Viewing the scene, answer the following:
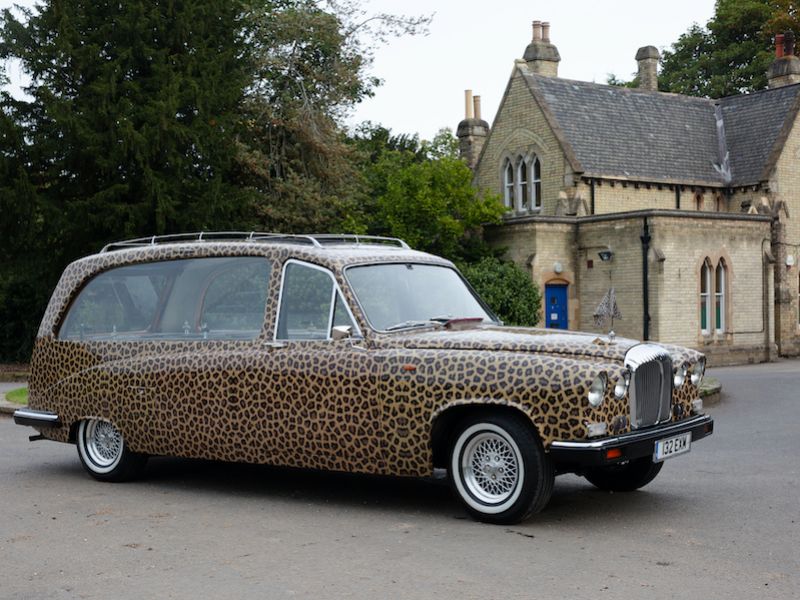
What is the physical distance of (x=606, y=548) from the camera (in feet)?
22.0

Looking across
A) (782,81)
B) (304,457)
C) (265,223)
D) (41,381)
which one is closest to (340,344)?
(304,457)

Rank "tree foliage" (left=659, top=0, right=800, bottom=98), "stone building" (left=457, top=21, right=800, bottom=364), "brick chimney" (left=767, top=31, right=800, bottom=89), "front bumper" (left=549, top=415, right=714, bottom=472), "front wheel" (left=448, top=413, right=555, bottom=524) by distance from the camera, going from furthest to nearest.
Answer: "tree foliage" (left=659, top=0, right=800, bottom=98) < "brick chimney" (left=767, top=31, right=800, bottom=89) < "stone building" (left=457, top=21, right=800, bottom=364) < "front wheel" (left=448, top=413, right=555, bottom=524) < "front bumper" (left=549, top=415, right=714, bottom=472)

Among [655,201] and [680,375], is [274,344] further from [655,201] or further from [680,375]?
[655,201]

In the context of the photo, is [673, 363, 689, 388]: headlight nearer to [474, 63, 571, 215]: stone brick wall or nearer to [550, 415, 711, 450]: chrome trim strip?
[550, 415, 711, 450]: chrome trim strip

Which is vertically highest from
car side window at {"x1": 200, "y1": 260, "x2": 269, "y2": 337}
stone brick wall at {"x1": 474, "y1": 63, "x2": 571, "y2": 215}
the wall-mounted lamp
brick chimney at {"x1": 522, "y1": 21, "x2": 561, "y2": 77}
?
brick chimney at {"x1": 522, "y1": 21, "x2": 561, "y2": 77}

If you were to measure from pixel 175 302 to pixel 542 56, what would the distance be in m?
32.4

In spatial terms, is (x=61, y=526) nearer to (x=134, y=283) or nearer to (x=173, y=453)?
(x=173, y=453)

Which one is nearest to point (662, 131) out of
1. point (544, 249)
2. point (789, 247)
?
point (789, 247)

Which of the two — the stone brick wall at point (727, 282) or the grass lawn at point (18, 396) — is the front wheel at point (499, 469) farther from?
the stone brick wall at point (727, 282)

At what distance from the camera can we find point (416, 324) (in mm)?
8328

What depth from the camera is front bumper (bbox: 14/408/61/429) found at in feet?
32.0

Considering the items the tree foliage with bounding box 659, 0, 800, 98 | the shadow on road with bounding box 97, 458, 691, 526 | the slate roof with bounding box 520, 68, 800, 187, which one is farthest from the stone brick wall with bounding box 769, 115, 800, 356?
the shadow on road with bounding box 97, 458, 691, 526

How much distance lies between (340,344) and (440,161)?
24570mm

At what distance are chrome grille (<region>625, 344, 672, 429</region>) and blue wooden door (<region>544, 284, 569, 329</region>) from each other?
24.9 m
